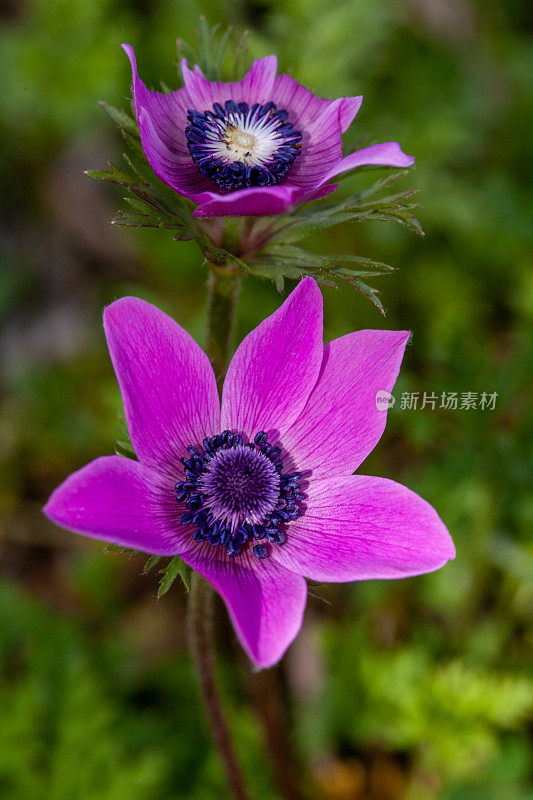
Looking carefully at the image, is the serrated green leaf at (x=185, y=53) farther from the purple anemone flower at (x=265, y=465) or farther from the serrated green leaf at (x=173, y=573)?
the serrated green leaf at (x=173, y=573)

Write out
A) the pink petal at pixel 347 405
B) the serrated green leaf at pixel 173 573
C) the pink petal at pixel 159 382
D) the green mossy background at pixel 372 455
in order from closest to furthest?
1. the serrated green leaf at pixel 173 573
2. the pink petal at pixel 159 382
3. the pink petal at pixel 347 405
4. the green mossy background at pixel 372 455

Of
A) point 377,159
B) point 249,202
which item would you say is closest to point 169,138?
point 249,202

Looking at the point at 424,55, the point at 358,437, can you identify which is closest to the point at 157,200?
the point at 358,437

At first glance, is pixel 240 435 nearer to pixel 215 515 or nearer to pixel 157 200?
pixel 215 515

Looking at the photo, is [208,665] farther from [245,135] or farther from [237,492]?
[245,135]

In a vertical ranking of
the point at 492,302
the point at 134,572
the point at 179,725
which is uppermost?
the point at 492,302

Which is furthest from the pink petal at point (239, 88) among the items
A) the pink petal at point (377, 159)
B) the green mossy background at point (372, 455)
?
the pink petal at point (377, 159)

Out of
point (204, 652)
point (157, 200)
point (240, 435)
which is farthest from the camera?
point (204, 652)
